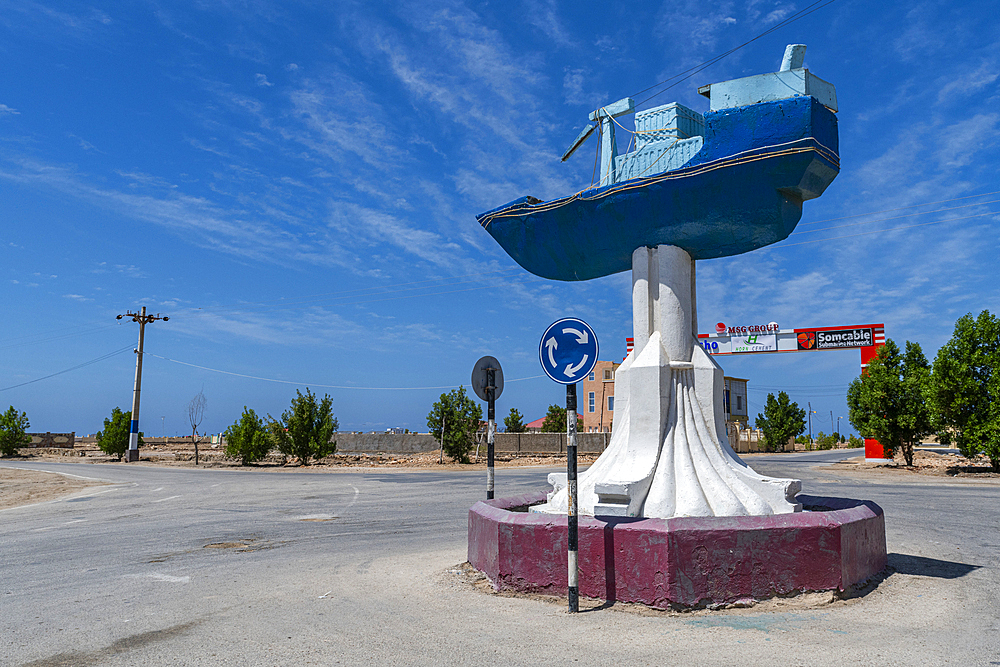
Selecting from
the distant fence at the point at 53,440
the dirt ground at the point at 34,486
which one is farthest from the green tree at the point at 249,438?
the distant fence at the point at 53,440

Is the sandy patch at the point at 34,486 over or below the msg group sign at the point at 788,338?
below

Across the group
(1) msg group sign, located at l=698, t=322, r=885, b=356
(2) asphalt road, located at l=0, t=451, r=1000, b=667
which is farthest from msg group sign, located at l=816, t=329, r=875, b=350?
(2) asphalt road, located at l=0, t=451, r=1000, b=667

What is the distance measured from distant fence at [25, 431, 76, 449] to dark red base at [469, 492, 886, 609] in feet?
206

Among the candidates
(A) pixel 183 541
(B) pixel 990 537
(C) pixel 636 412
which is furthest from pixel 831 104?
(A) pixel 183 541

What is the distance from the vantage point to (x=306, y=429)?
3192 cm

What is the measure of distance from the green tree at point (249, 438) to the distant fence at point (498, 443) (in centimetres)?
1040

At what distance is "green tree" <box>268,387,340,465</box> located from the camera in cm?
Result: 3181

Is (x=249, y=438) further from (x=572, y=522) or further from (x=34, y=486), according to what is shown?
(x=572, y=522)

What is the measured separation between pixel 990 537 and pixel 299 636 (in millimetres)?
9802

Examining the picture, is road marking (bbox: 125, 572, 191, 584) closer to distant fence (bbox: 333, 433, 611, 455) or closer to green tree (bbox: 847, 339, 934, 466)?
green tree (bbox: 847, 339, 934, 466)

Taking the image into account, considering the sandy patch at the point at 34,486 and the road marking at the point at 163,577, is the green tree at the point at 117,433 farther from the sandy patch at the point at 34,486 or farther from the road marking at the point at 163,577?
the road marking at the point at 163,577

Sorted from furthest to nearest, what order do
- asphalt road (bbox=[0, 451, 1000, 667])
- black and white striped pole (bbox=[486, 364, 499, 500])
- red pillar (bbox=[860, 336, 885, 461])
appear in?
red pillar (bbox=[860, 336, 885, 461]) < black and white striped pole (bbox=[486, 364, 499, 500]) < asphalt road (bbox=[0, 451, 1000, 667])

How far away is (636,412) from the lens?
7340 millimetres

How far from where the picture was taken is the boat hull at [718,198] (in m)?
6.85
